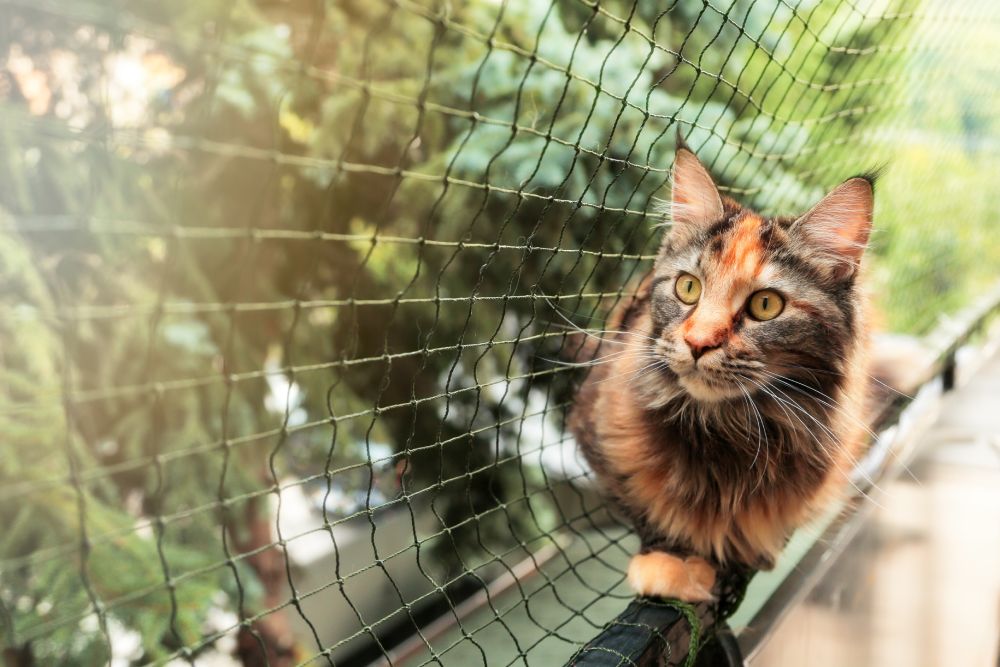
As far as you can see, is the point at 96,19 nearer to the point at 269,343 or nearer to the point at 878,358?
the point at 269,343

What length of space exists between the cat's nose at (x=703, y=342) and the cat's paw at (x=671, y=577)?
1.08 feet

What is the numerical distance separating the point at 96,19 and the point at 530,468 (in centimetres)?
184

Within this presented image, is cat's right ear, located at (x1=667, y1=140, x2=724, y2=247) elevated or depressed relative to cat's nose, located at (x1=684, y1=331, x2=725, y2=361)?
elevated

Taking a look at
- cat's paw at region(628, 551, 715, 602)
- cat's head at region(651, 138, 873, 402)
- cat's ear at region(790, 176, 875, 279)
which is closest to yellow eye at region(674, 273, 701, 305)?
cat's head at region(651, 138, 873, 402)

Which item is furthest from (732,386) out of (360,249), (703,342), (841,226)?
(360,249)

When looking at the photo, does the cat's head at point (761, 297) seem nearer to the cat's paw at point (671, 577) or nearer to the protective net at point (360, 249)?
the protective net at point (360, 249)

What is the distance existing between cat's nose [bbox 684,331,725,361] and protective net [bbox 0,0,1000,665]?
0.64ft

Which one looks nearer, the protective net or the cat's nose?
the cat's nose

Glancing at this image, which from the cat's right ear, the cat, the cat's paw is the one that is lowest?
the cat's paw

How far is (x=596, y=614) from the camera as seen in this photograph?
3.92 ft

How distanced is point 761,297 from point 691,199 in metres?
0.20

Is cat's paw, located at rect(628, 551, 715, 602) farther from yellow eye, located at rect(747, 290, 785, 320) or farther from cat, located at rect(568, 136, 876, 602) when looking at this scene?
yellow eye, located at rect(747, 290, 785, 320)

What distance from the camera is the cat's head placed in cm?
99

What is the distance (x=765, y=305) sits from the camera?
102 cm
